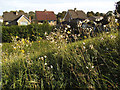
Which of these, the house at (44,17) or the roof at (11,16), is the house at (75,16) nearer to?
the house at (44,17)

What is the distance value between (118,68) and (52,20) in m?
43.0

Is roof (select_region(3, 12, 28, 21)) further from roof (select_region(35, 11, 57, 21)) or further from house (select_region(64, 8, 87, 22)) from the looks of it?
house (select_region(64, 8, 87, 22))

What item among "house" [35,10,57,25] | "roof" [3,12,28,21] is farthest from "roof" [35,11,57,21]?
"roof" [3,12,28,21]

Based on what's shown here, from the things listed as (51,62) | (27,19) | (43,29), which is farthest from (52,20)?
(51,62)

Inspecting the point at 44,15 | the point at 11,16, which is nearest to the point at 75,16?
the point at 44,15

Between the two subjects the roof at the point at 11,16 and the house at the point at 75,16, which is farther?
the roof at the point at 11,16

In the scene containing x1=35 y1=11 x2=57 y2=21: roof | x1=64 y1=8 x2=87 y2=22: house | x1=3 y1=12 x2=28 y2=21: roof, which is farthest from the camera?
x1=3 y1=12 x2=28 y2=21: roof

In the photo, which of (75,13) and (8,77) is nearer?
(8,77)

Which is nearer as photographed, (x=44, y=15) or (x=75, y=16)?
(x=75, y=16)

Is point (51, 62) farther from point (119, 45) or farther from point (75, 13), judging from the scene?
point (75, 13)

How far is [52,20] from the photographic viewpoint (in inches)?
1769

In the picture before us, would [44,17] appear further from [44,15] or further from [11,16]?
[11,16]

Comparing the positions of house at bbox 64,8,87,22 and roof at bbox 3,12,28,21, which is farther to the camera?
roof at bbox 3,12,28,21

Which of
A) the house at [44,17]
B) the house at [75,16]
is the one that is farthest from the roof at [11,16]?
the house at [75,16]
